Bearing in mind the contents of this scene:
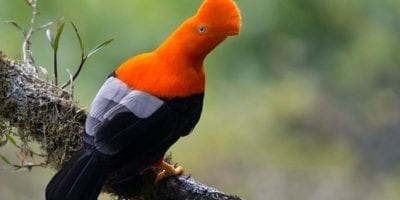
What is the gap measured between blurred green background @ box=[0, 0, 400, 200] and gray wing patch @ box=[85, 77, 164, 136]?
57.2 inches

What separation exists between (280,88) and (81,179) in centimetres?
283

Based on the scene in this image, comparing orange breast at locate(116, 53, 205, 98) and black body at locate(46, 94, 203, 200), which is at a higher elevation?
orange breast at locate(116, 53, 205, 98)

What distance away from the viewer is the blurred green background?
12.9ft

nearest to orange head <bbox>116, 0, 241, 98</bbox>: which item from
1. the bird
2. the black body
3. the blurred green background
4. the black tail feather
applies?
the bird

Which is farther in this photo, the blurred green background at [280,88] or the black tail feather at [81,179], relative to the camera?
the blurred green background at [280,88]

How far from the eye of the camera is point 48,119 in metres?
2.32

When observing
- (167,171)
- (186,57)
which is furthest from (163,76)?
(167,171)

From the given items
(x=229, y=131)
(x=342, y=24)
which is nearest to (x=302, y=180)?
(x=229, y=131)

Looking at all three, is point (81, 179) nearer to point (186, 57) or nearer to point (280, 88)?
point (186, 57)

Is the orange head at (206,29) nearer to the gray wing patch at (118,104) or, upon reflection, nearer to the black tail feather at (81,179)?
the gray wing patch at (118,104)

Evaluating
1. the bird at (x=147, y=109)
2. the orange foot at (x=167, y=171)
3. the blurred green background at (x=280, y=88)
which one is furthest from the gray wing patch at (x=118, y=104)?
the blurred green background at (x=280, y=88)

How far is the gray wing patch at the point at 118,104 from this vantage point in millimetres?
2262

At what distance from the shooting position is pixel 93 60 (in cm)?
412

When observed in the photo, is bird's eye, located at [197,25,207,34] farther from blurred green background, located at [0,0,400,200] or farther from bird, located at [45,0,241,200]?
blurred green background, located at [0,0,400,200]
